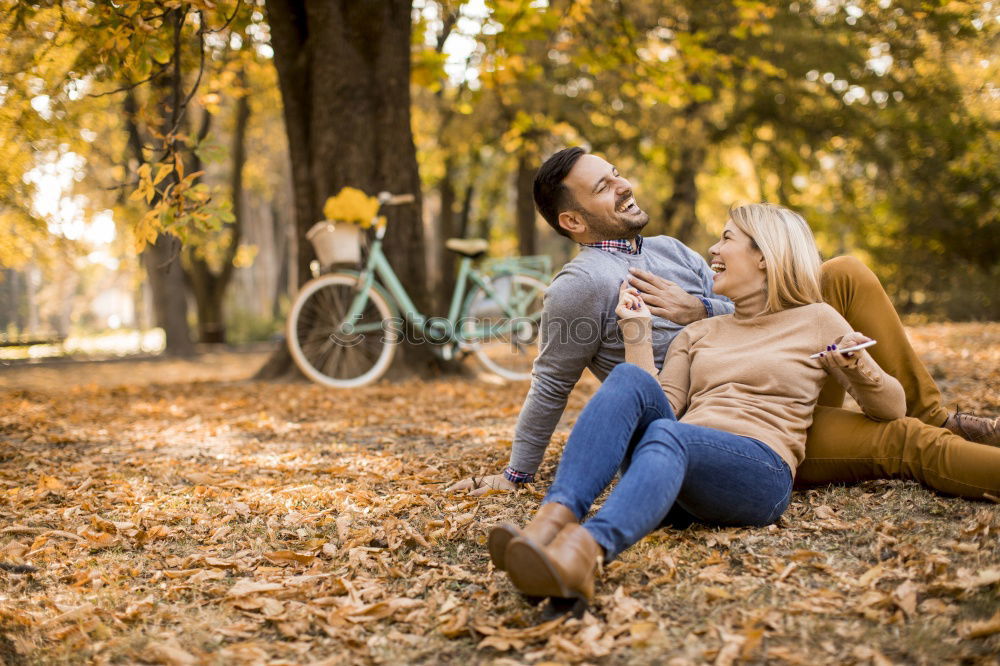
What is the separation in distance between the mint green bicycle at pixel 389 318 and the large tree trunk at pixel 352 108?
267 millimetres

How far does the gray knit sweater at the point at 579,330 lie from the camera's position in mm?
2871

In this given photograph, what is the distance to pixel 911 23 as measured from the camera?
9.24 metres

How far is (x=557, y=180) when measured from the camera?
10.1ft

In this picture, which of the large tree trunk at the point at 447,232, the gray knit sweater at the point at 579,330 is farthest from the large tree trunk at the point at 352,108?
the large tree trunk at the point at 447,232

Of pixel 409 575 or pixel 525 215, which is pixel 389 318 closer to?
pixel 409 575

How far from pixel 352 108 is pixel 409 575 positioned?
509 centimetres

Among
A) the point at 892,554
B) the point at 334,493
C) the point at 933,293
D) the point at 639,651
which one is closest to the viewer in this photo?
the point at 639,651

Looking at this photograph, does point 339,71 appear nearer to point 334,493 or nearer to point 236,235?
point 334,493

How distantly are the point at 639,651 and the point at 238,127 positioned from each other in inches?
560

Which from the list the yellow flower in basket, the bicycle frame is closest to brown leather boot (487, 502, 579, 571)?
the yellow flower in basket

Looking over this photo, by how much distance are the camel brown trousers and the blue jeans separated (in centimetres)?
44

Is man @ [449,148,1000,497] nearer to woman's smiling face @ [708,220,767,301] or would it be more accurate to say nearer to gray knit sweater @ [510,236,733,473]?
gray knit sweater @ [510,236,733,473]

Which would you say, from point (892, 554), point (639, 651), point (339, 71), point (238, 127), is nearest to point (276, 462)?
point (639, 651)

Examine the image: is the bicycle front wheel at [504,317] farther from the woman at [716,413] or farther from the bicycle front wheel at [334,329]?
the woman at [716,413]
